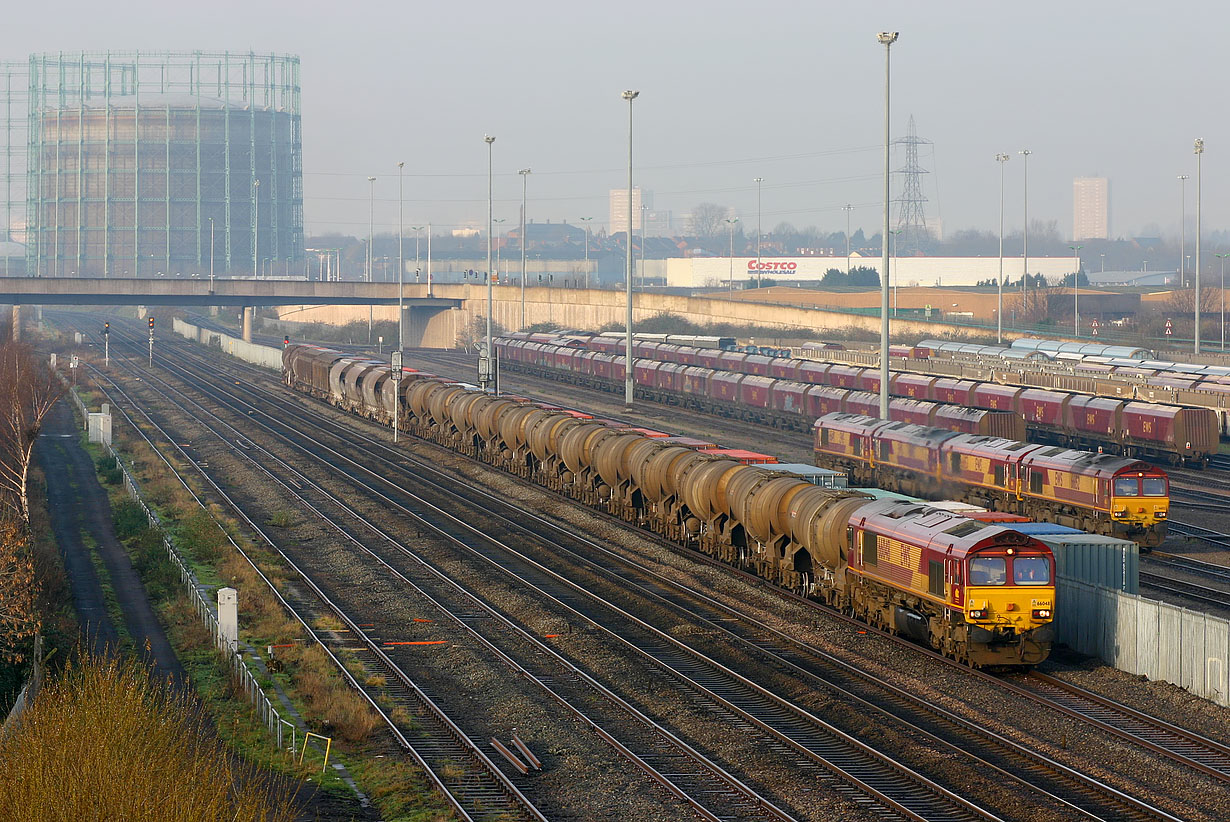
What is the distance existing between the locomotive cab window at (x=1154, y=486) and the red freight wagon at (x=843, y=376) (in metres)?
36.2

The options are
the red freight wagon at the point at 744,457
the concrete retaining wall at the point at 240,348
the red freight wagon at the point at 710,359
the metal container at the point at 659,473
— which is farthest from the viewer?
the concrete retaining wall at the point at 240,348

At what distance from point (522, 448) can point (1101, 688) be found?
112ft

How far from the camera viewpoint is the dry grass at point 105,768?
1310cm

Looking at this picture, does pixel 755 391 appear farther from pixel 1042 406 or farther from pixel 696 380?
pixel 1042 406

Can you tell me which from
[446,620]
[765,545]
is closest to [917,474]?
[765,545]

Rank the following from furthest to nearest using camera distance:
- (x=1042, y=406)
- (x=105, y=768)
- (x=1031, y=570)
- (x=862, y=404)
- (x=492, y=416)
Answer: (x=862, y=404), (x=1042, y=406), (x=492, y=416), (x=1031, y=570), (x=105, y=768)

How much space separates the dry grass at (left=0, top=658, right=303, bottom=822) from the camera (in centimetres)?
1310

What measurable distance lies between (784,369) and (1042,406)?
76.6ft

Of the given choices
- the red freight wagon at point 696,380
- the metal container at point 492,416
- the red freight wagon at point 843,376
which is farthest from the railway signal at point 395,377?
the red freight wagon at point 843,376

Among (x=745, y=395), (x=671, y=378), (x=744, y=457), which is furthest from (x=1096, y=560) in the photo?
(x=671, y=378)

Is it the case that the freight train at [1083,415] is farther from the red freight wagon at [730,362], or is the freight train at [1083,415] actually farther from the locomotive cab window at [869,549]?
the locomotive cab window at [869,549]

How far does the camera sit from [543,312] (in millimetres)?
153875

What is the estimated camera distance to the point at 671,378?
3482 inches

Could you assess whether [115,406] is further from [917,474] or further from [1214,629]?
[1214,629]
